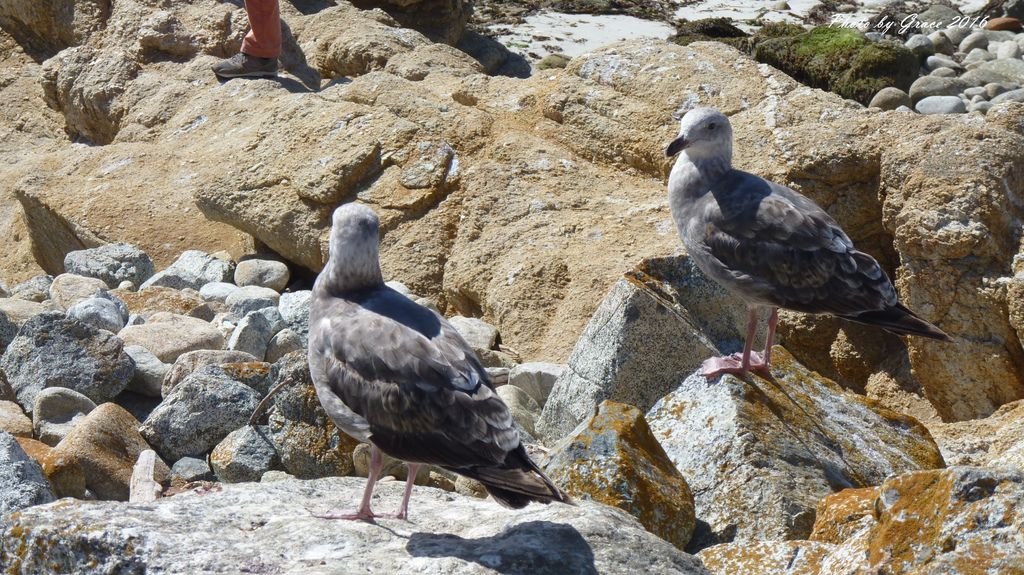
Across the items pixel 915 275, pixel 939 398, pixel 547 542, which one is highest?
pixel 547 542

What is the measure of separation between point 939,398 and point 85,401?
469cm

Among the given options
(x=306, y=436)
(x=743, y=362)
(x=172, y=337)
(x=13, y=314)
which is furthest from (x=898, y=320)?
(x=13, y=314)

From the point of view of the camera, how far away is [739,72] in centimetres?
953

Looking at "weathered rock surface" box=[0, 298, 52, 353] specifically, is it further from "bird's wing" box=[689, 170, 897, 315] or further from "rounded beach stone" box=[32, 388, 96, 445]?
"bird's wing" box=[689, 170, 897, 315]

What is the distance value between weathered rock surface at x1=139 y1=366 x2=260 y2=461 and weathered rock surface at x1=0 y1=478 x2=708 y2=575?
204 centimetres

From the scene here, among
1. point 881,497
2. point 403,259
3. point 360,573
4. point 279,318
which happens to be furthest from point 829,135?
point 360,573

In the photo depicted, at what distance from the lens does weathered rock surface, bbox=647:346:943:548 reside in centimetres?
504

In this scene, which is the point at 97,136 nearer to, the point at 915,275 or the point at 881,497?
the point at 915,275

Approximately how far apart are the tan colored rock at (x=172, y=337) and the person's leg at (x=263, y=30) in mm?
4461

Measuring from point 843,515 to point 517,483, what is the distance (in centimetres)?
137

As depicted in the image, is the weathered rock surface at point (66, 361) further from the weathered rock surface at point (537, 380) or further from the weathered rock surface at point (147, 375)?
the weathered rock surface at point (537, 380)

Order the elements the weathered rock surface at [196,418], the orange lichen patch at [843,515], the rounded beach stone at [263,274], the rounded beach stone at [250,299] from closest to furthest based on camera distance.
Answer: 1. the orange lichen patch at [843,515]
2. the weathered rock surface at [196,418]
3. the rounded beach stone at [250,299]
4. the rounded beach stone at [263,274]

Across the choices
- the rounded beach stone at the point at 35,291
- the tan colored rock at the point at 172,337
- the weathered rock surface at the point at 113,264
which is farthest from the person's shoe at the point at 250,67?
the tan colored rock at the point at 172,337

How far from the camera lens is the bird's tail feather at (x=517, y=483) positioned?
3.86m
